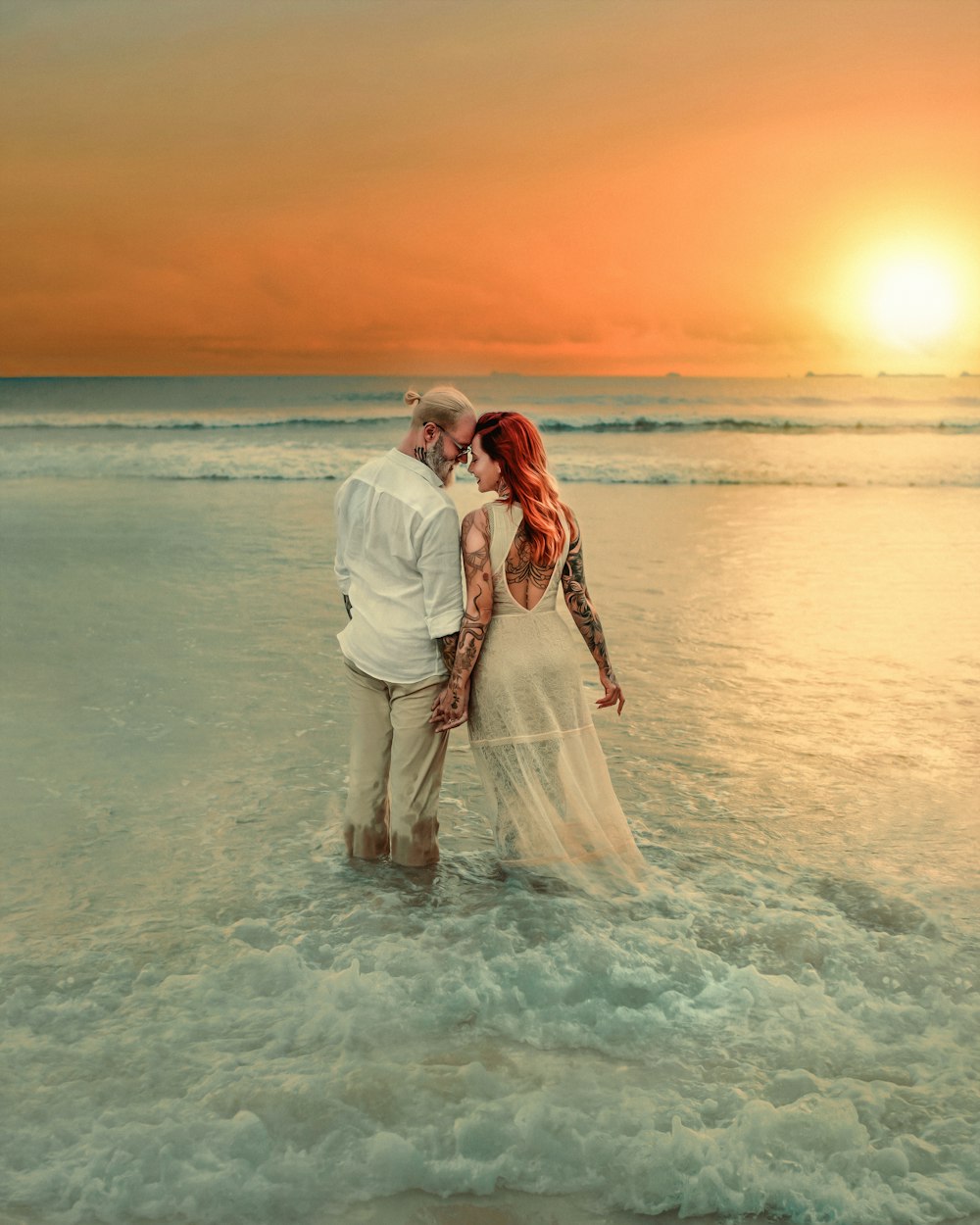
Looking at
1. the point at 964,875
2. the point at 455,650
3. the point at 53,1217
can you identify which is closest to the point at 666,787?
the point at 964,875

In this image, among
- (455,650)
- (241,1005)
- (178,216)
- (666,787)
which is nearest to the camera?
(241,1005)

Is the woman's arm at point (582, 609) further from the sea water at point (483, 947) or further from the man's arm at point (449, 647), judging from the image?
the sea water at point (483, 947)

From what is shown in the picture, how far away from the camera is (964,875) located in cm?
429

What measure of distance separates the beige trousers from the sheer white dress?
19 centimetres

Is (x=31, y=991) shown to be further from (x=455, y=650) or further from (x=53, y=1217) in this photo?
(x=455, y=650)

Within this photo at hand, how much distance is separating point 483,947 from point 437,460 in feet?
5.63

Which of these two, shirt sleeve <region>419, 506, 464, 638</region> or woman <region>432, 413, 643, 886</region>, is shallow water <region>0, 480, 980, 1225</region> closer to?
woman <region>432, 413, 643, 886</region>

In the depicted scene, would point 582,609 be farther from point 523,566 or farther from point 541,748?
point 541,748

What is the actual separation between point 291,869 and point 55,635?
4739 millimetres

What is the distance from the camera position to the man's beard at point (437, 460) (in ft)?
12.1

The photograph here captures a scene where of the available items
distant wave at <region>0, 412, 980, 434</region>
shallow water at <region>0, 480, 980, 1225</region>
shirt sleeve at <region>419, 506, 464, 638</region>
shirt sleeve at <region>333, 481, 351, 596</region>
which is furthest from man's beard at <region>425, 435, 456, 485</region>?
distant wave at <region>0, 412, 980, 434</region>

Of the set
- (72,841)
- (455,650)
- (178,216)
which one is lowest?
(72,841)

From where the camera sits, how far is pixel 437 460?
3.71 metres

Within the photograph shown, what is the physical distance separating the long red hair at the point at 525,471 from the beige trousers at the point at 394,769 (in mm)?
676
